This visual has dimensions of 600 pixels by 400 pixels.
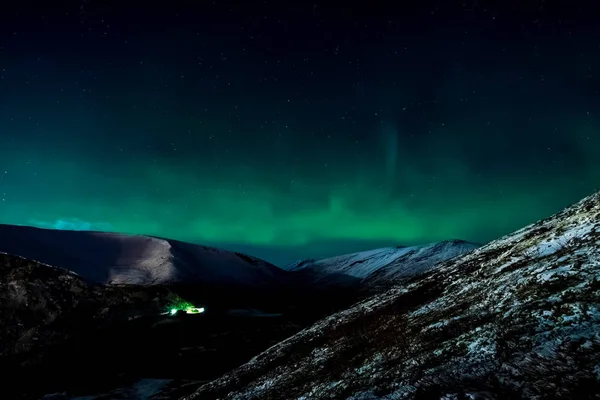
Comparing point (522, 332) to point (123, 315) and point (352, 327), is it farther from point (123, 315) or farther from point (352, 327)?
point (123, 315)

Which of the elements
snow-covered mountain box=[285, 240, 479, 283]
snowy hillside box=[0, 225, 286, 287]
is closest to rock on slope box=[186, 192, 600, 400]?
snowy hillside box=[0, 225, 286, 287]

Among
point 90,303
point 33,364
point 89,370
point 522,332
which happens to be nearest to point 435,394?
point 522,332

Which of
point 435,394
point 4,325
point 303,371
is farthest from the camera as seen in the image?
point 4,325

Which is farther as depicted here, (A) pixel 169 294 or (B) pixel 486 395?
(A) pixel 169 294

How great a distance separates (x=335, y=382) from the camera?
10.3m

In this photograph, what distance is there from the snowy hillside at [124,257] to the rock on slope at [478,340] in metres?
82.6

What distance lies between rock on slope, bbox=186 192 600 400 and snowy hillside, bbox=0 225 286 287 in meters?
82.6

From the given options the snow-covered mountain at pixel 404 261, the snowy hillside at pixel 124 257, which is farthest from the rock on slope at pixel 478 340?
the snow-covered mountain at pixel 404 261

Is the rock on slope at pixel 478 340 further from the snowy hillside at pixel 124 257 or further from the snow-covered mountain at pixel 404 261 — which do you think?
the snow-covered mountain at pixel 404 261

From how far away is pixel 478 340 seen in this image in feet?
27.0

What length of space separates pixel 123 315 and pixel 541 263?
81.1m

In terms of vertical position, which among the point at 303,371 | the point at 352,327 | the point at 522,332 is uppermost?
the point at 522,332

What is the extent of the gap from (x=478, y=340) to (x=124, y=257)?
380 ft

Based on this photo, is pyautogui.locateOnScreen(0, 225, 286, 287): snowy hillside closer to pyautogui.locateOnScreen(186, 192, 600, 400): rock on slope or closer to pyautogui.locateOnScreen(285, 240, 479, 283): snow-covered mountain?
pyautogui.locateOnScreen(285, 240, 479, 283): snow-covered mountain
